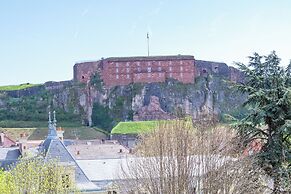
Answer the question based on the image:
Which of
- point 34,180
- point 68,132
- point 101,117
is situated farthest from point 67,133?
point 34,180

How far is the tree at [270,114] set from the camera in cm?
2075

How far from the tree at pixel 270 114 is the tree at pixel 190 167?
2.46ft

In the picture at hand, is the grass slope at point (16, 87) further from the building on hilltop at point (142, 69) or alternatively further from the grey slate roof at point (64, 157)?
the grey slate roof at point (64, 157)

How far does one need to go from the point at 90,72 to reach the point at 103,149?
5615cm

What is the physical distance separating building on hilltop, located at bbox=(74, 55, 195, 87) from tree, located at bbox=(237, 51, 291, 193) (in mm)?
91253

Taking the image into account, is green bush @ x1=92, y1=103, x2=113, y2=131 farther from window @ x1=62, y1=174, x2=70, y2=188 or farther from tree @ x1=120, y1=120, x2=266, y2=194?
tree @ x1=120, y1=120, x2=266, y2=194

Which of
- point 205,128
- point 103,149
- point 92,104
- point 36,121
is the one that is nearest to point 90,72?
point 92,104

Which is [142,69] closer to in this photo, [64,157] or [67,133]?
[67,133]

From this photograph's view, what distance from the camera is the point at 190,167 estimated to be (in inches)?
768

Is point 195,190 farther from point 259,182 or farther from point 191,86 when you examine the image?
point 191,86

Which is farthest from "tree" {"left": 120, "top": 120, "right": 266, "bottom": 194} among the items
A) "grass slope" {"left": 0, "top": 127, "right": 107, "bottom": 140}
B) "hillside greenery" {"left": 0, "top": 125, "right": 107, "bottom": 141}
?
"grass slope" {"left": 0, "top": 127, "right": 107, "bottom": 140}

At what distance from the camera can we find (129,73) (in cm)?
11369

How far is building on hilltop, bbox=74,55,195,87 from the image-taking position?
113125 millimetres

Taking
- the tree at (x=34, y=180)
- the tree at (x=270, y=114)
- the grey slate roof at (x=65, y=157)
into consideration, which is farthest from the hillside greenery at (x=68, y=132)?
the tree at (x=270, y=114)
